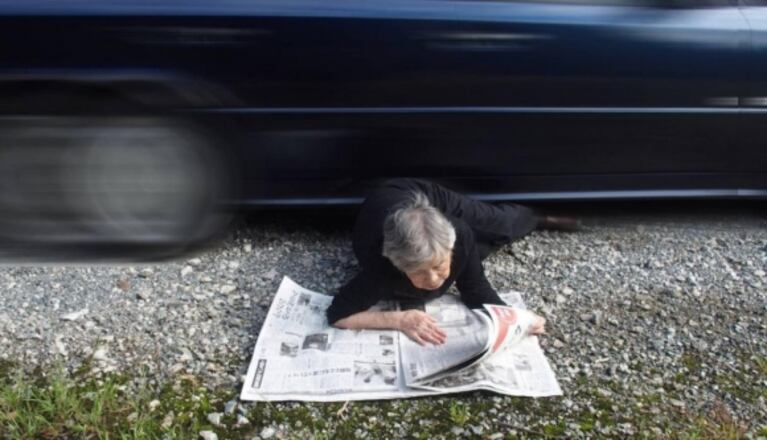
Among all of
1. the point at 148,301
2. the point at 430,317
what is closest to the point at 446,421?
the point at 430,317

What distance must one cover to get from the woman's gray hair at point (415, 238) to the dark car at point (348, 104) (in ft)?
2.39

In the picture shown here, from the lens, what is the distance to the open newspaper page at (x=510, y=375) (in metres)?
2.60

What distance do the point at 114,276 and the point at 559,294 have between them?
5.79 ft

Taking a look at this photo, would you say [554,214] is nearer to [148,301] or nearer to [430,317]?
[430,317]

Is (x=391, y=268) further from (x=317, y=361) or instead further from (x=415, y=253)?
(x=317, y=361)

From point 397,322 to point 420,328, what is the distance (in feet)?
0.28

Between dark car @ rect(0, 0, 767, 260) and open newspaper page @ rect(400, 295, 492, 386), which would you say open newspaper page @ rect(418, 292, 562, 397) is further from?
dark car @ rect(0, 0, 767, 260)

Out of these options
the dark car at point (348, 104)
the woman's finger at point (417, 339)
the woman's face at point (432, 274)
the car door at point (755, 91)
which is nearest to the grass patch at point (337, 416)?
the woman's finger at point (417, 339)

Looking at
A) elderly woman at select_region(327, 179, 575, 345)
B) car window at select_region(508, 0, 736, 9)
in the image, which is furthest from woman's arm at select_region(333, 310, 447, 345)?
car window at select_region(508, 0, 736, 9)

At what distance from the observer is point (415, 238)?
251 centimetres

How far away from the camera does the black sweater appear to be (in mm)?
2814

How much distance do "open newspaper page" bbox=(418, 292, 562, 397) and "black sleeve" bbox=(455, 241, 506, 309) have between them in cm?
20

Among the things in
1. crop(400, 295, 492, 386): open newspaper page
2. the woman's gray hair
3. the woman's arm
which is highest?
the woman's gray hair

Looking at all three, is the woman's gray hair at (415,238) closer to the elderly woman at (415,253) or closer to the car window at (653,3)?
the elderly woman at (415,253)
